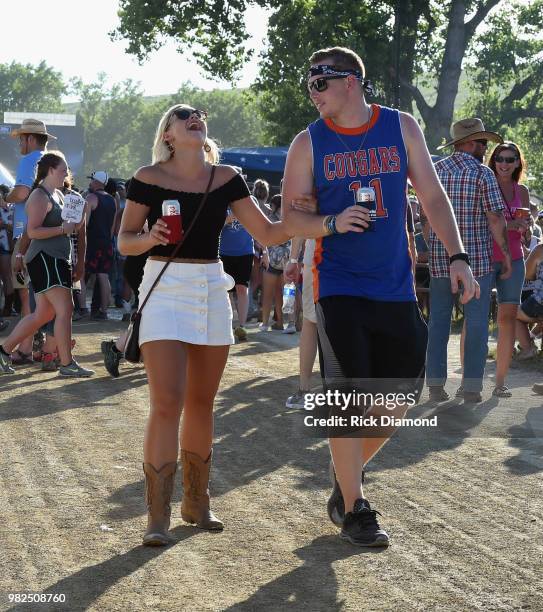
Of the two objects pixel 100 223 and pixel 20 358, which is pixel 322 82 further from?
pixel 100 223

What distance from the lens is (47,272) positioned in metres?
10.1

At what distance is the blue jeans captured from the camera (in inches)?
359

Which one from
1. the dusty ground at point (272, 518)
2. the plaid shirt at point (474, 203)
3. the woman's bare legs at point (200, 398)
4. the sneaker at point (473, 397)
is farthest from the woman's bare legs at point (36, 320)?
the woman's bare legs at point (200, 398)

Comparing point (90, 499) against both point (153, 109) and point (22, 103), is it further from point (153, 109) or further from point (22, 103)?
point (153, 109)

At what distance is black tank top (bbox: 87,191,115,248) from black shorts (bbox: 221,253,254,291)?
3.47 meters

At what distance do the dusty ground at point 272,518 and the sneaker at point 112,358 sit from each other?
4.61 ft

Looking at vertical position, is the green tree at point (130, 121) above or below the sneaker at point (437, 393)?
above

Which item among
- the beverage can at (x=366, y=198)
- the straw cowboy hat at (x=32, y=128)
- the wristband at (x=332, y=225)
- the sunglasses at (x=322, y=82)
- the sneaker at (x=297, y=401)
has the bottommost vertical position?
the sneaker at (x=297, y=401)

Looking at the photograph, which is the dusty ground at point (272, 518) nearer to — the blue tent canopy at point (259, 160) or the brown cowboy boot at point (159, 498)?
the brown cowboy boot at point (159, 498)

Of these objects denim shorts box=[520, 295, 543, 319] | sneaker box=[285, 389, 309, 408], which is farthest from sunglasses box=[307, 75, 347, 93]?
denim shorts box=[520, 295, 543, 319]

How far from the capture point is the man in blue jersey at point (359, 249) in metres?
5.02

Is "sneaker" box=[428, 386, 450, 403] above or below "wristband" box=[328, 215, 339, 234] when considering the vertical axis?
below

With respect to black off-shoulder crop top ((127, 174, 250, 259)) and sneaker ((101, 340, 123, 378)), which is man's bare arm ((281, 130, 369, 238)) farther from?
sneaker ((101, 340, 123, 378))

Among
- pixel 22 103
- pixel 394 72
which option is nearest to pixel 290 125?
pixel 394 72
